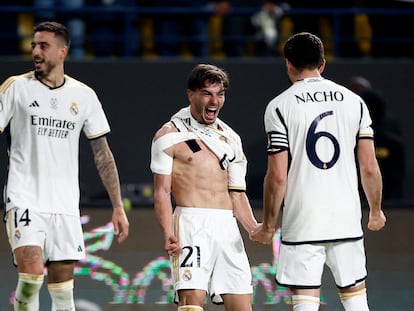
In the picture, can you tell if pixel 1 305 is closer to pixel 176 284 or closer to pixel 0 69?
pixel 176 284

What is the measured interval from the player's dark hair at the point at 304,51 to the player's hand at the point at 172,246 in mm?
1236

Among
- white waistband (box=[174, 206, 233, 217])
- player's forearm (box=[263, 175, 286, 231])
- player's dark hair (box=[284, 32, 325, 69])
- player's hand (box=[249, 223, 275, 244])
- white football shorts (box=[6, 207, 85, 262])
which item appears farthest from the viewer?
white football shorts (box=[6, 207, 85, 262])

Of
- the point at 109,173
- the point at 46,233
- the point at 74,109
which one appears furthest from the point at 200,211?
the point at 74,109

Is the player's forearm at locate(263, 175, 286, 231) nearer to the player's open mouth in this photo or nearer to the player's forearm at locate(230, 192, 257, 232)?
the player's forearm at locate(230, 192, 257, 232)

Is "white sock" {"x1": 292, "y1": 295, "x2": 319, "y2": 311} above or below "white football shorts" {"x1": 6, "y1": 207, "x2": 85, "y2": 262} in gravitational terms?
below

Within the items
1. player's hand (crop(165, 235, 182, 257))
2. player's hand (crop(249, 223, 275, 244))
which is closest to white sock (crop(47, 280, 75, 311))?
player's hand (crop(165, 235, 182, 257))

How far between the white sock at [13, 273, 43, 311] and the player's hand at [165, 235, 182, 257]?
2.74 ft

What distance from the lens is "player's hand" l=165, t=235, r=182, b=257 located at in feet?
21.5

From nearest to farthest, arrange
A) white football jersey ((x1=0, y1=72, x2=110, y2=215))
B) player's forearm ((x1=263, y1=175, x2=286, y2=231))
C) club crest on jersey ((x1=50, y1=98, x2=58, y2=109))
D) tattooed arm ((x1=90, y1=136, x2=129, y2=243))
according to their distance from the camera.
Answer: player's forearm ((x1=263, y1=175, x2=286, y2=231)) → white football jersey ((x1=0, y1=72, x2=110, y2=215)) → club crest on jersey ((x1=50, y1=98, x2=58, y2=109)) → tattooed arm ((x1=90, y1=136, x2=129, y2=243))

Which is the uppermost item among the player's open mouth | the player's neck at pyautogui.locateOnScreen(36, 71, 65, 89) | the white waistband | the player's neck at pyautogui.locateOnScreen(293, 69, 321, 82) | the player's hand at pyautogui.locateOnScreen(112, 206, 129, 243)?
the player's neck at pyautogui.locateOnScreen(36, 71, 65, 89)

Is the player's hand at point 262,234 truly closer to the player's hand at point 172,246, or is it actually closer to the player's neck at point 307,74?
the player's hand at point 172,246

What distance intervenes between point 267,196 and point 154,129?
337 inches

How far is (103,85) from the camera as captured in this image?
14766 mm

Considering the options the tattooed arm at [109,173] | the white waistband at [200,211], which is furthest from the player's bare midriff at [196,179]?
the tattooed arm at [109,173]
